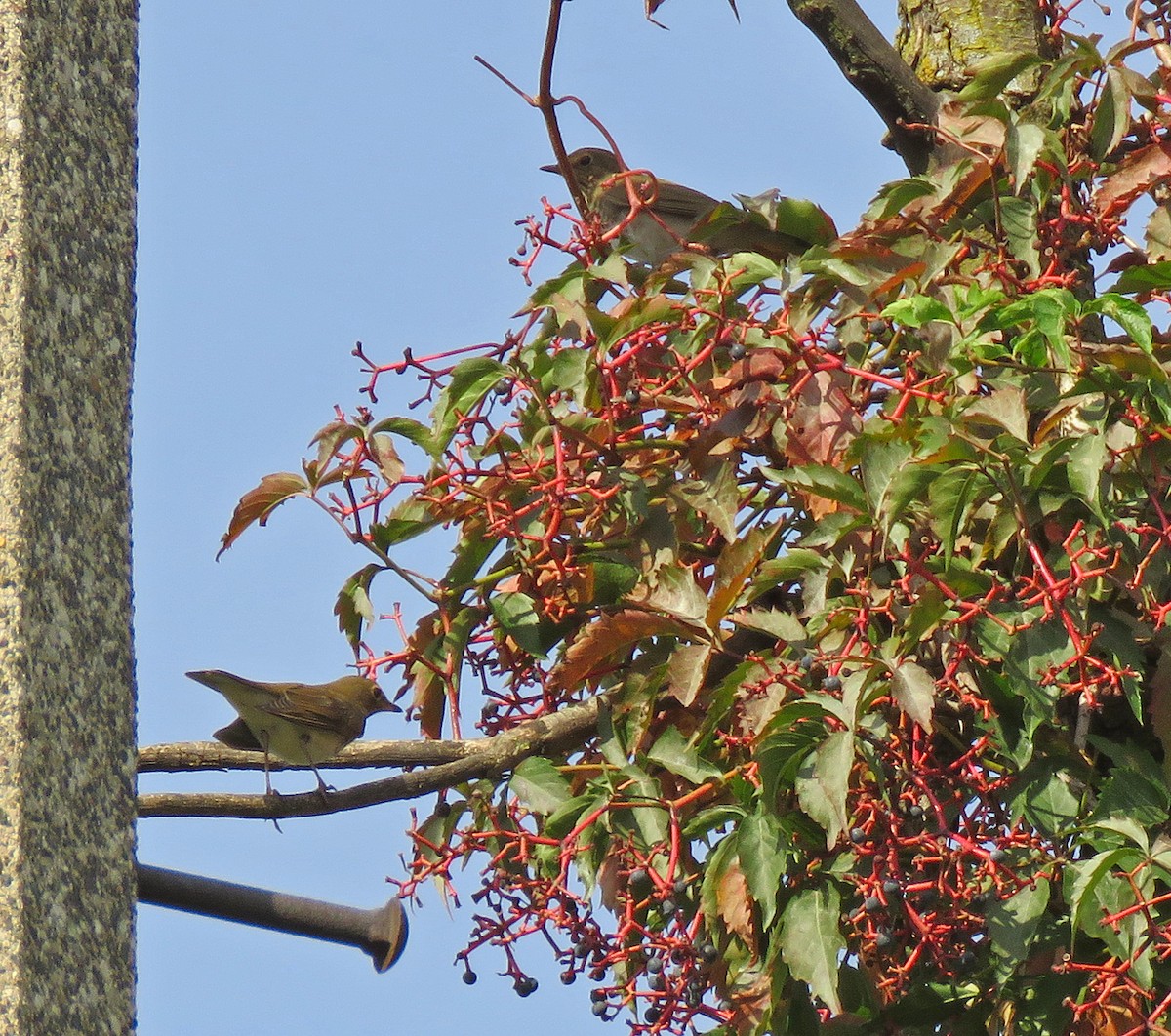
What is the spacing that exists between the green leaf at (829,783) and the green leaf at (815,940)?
0.13 meters

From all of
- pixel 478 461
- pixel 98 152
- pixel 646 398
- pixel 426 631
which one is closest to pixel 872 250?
pixel 646 398

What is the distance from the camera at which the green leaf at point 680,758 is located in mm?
2443

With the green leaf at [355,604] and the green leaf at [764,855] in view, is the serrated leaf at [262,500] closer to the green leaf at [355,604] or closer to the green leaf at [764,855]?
the green leaf at [355,604]

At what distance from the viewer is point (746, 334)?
254 cm

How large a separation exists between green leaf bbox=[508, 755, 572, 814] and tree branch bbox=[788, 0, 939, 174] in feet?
4.37

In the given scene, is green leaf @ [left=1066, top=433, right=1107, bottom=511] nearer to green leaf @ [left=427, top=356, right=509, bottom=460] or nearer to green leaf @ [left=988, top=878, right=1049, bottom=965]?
green leaf @ [left=988, top=878, right=1049, bottom=965]

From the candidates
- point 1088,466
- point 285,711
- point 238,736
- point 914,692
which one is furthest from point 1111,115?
point 238,736

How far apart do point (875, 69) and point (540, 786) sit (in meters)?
1.43

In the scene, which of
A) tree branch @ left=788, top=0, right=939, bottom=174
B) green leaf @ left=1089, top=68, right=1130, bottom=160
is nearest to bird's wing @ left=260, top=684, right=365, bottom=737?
tree branch @ left=788, top=0, right=939, bottom=174

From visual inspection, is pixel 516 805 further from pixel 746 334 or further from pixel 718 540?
pixel 746 334

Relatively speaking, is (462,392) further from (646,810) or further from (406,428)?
(646,810)

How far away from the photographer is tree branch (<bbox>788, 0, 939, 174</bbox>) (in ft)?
10.3

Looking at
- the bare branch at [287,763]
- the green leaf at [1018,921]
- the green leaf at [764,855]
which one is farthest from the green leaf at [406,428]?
the green leaf at [1018,921]

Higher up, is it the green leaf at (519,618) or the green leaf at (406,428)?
the green leaf at (406,428)
